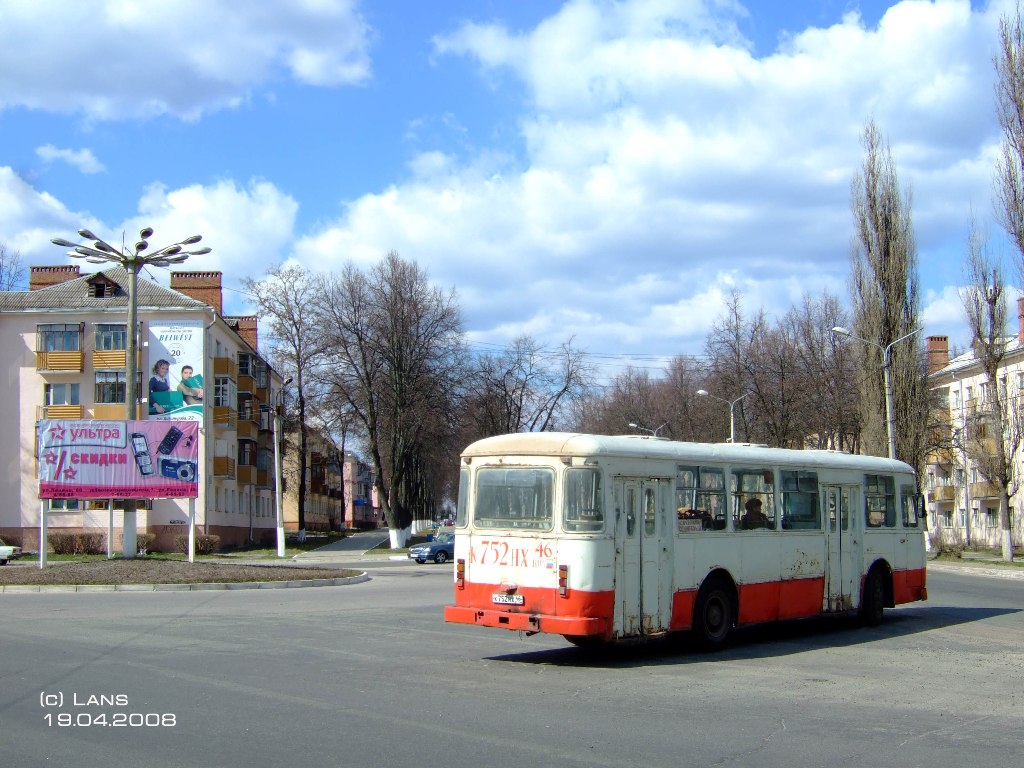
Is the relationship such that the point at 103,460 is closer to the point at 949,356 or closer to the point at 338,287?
the point at 338,287

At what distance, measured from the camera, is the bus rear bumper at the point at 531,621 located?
1201 cm

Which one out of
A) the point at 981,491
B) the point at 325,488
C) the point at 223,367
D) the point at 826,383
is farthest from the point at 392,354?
the point at 325,488

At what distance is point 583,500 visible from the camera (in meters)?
12.4

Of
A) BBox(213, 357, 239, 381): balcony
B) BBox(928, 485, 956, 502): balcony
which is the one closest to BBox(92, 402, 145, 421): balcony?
BBox(213, 357, 239, 381): balcony

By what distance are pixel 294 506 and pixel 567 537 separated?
266 feet

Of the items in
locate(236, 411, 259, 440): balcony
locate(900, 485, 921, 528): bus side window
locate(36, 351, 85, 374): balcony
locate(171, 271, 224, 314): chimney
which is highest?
locate(171, 271, 224, 314): chimney

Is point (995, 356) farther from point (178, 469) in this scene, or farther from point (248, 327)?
point (248, 327)

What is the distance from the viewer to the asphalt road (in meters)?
7.77

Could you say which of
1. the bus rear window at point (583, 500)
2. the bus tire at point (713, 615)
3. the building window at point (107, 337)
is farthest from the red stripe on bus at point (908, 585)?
the building window at point (107, 337)

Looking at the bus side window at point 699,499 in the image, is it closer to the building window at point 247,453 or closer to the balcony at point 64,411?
the balcony at point 64,411

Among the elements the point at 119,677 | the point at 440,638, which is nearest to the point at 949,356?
the point at 440,638

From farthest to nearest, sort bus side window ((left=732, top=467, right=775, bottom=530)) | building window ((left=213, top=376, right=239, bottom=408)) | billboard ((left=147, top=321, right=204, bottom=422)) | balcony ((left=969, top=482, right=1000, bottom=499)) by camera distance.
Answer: balcony ((left=969, top=482, right=1000, bottom=499)) → building window ((left=213, top=376, right=239, bottom=408)) → billboard ((left=147, top=321, right=204, bottom=422)) → bus side window ((left=732, top=467, right=775, bottom=530))

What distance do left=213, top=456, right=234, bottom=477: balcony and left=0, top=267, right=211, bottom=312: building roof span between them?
→ 8220mm

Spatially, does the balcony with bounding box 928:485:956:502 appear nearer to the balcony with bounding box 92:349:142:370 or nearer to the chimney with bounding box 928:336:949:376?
the chimney with bounding box 928:336:949:376
